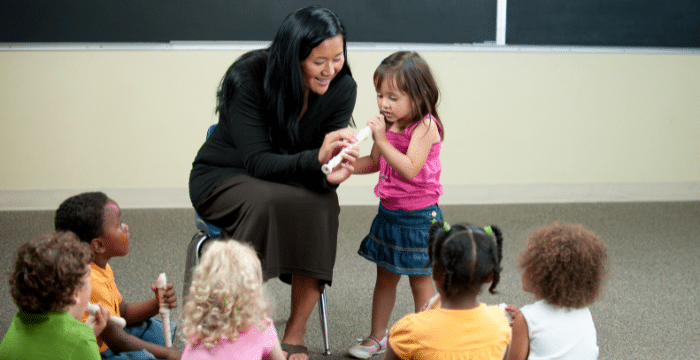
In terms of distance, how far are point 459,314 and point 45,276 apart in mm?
753

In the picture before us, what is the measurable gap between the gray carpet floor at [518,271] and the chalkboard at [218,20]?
35.2 inches

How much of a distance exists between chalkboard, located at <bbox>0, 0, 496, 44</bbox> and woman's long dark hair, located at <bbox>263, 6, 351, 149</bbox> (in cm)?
172

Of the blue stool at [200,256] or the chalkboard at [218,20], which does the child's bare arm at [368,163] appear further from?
the chalkboard at [218,20]

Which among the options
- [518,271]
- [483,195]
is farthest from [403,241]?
[483,195]

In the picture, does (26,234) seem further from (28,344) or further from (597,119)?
(597,119)

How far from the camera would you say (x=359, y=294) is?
244cm

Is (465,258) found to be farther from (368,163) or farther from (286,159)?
(368,163)

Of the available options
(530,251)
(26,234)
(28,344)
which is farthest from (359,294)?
(26,234)

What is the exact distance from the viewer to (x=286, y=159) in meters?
1.73

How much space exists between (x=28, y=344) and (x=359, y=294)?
1378mm

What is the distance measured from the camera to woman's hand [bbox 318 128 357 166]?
1.69 metres

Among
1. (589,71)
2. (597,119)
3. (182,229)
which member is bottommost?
(182,229)

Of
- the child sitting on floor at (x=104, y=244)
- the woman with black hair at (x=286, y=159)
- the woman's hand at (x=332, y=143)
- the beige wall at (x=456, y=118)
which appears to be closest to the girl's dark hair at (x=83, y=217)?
the child sitting on floor at (x=104, y=244)

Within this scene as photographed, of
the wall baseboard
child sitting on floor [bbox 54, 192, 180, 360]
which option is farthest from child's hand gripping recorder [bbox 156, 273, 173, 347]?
the wall baseboard
